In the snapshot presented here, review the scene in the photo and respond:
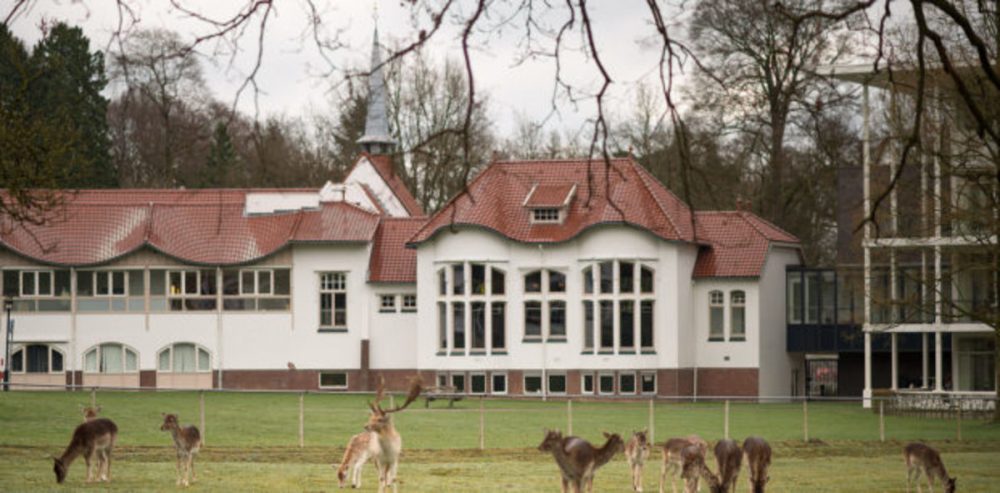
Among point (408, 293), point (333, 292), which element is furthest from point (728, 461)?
point (333, 292)

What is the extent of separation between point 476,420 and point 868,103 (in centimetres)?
1461

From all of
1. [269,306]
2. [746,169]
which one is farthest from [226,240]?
[746,169]

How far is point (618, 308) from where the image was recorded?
2427 inches

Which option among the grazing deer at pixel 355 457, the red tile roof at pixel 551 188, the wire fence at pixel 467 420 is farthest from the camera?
the red tile roof at pixel 551 188

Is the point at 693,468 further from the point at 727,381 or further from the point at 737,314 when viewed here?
the point at 737,314

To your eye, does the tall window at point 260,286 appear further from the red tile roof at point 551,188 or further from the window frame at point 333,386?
the red tile roof at point 551,188

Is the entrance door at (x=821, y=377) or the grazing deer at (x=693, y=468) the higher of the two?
the grazing deer at (x=693, y=468)

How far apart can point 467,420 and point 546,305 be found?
17.3m

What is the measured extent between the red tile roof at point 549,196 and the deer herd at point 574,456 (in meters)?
38.3

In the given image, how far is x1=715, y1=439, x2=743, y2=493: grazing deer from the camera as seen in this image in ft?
67.0

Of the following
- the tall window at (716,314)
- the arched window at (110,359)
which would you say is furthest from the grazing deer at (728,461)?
the arched window at (110,359)

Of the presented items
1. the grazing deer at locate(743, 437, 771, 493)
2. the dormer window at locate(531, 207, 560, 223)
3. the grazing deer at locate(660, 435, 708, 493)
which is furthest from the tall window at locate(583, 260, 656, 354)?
the grazing deer at locate(743, 437, 771, 493)

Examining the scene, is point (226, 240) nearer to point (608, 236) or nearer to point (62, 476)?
point (608, 236)

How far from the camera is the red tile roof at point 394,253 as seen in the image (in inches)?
2603
